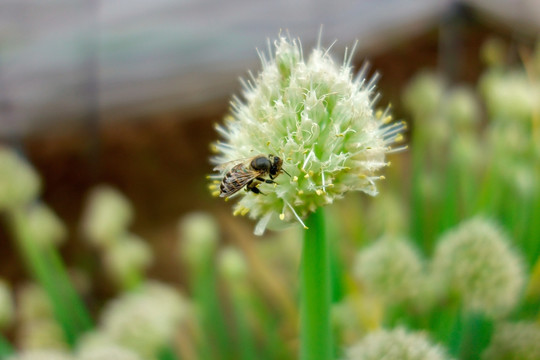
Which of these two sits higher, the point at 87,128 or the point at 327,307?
the point at 87,128

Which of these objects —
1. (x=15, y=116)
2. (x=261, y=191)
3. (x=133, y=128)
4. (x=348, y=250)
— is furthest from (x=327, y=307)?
(x=133, y=128)

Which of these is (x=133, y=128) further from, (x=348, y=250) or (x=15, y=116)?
(x=348, y=250)

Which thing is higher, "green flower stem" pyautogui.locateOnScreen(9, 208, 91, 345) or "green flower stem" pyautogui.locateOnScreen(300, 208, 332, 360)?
"green flower stem" pyautogui.locateOnScreen(9, 208, 91, 345)

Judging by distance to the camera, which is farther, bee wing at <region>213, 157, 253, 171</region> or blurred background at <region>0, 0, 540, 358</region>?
blurred background at <region>0, 0, 540, 358</region>

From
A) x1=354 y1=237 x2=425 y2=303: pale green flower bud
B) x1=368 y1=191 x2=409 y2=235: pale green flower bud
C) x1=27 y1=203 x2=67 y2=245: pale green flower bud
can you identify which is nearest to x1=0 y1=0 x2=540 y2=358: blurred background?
x1=368 y1=191 x2=409 y2=235: pale green flower bud

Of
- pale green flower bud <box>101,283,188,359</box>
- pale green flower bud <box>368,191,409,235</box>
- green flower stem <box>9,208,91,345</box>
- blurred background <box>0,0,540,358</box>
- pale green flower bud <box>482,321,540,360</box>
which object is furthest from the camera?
blurred background <box>0,0,540,358</box>

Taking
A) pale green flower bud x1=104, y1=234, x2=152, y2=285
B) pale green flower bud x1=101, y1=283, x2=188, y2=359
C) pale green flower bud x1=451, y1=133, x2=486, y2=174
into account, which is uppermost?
pale green flower bud x1=451, y1=133, x2=486, y2=174

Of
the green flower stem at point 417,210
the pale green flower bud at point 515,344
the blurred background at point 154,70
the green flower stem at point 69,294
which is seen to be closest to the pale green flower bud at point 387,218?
the green flower stem at point 417,210

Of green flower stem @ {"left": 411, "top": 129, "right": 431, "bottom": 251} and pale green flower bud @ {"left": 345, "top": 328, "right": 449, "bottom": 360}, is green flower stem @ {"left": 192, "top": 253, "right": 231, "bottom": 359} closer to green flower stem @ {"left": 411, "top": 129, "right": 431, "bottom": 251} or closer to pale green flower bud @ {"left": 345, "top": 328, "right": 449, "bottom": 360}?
green flower stem @ {"left": 411, "top": 129, "right": 431, "bottom": 251}
